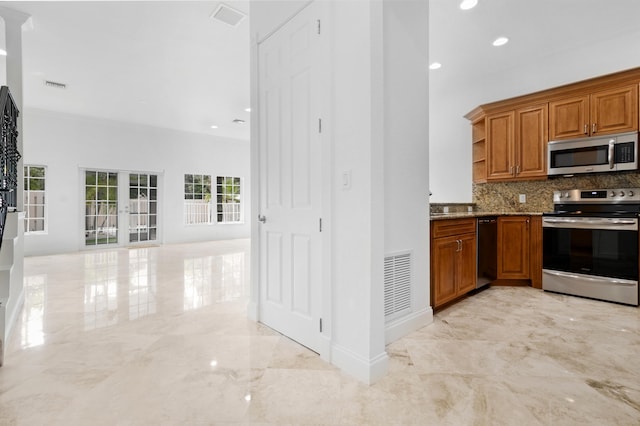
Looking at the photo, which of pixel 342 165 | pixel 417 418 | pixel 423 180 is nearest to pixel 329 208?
pixel 342 165

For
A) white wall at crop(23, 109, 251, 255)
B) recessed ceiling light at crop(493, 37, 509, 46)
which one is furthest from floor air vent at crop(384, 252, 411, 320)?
white wall at crop(23, 109, 251, 255)

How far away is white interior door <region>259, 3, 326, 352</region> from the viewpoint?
2197 millimetres

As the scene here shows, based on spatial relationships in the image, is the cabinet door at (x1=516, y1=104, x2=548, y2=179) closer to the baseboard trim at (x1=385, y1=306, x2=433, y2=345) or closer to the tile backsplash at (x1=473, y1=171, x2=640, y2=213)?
the tile backsplash at (x1=473, y1=171, x2=640, y2=213)

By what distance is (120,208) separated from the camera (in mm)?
7691

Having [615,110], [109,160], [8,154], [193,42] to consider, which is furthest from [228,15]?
[109,160]

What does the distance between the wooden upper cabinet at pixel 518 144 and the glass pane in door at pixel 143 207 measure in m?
7.69

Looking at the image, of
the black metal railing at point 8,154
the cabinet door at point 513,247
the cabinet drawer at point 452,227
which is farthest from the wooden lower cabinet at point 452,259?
the black metal railing at point 8,154

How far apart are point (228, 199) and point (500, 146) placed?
743 centimetres

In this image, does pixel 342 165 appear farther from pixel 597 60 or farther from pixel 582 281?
pixel 597 60

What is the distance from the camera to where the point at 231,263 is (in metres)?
5.69

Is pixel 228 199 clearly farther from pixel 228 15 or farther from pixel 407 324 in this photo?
pixel 407 324

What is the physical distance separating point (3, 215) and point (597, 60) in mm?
6382

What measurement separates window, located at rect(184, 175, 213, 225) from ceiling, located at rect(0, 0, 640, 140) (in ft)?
10.1

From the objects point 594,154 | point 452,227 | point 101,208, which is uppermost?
point 594,154
